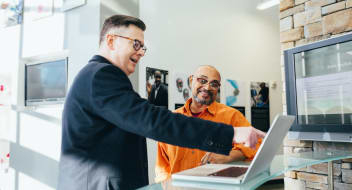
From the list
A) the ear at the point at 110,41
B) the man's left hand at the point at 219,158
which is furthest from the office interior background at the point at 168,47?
the ear at the point at 110,41

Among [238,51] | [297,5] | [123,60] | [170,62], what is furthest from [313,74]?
[238,51]

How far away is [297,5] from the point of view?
2.85 meters

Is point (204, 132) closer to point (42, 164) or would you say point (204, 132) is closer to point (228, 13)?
point (42, 164)

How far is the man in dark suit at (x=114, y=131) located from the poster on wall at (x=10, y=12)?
294 cm

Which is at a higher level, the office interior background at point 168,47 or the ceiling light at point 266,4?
the ceiling light at point 266,4

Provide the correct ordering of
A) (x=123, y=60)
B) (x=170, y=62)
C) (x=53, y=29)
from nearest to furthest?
(x=123, y=60) → (x=53, y=29) → (x=170, y=62)

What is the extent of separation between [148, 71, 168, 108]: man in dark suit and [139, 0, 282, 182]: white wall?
0.41 ft

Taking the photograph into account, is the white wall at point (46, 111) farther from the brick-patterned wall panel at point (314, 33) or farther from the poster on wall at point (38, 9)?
the brick-patterned wall panel at point (314, 33)

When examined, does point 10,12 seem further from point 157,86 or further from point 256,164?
point 256,164

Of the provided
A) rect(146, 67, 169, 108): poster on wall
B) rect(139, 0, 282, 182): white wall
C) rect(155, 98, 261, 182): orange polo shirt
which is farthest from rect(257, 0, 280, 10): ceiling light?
rect(155, 98, 261, 182): orange polo shirt

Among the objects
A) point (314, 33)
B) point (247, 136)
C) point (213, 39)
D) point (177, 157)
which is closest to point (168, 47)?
point (213, 39)

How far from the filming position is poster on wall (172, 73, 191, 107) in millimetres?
4832

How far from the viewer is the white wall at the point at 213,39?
4652 millimetres

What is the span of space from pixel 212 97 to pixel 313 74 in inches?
37.5
